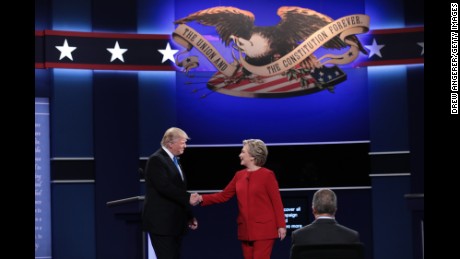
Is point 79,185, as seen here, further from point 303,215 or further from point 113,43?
point 303,215

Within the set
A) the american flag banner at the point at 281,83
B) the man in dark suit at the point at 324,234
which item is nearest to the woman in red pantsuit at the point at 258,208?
the man in dark suit at the point at 324,234

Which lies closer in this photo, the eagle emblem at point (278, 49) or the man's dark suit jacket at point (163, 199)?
the man's dark suit jacket at point (163, 199)

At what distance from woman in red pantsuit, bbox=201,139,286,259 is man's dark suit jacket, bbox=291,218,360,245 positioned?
1391 millimetres

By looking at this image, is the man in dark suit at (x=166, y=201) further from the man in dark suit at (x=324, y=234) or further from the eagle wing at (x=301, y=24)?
the eagle wing at (x=301, y=24)

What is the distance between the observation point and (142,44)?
9.30 metres

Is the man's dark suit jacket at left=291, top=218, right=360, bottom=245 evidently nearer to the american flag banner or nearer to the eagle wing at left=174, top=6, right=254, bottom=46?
the american flag banner

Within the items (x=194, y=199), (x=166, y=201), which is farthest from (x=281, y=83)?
(x=166, y=201)

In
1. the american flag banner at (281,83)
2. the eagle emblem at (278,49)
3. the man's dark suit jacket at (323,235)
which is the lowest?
the man's dark suit jacket at (323,235)

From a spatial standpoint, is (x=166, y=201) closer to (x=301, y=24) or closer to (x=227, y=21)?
(x=227, y=21)

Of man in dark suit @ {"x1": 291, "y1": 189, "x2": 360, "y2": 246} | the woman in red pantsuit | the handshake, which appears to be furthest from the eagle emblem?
man in dark suit @ {"x1": 291, "y1": 189, "x2": 360, "y2": 246}

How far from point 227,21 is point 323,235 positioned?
5.40m

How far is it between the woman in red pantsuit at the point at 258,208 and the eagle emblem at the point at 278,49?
3.60 metres

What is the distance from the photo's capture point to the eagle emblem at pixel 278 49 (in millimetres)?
9430

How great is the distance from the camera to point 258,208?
230 inches
